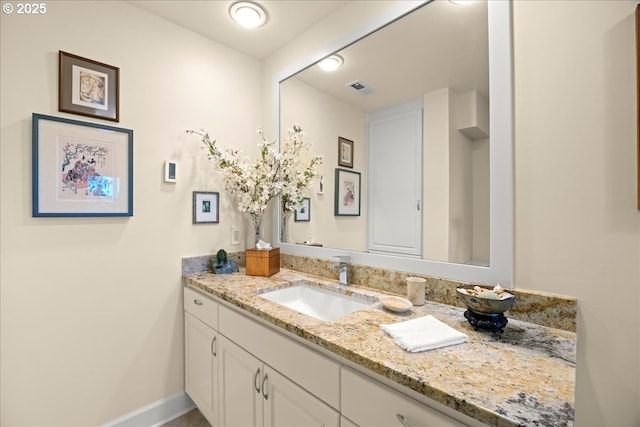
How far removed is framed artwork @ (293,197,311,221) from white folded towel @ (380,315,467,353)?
110 centimetres

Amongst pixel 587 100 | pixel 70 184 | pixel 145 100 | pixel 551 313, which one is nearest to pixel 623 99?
pixel 587 100

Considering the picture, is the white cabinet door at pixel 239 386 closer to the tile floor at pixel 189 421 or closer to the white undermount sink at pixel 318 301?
the white undermount sink at pixel 318 301

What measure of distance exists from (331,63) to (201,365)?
6.65ft

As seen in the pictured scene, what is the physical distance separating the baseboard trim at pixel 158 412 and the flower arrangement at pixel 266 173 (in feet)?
3.84

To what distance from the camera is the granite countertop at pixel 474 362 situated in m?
0.60

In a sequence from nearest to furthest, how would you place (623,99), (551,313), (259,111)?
(623,99) → (551,313) → (259,111)

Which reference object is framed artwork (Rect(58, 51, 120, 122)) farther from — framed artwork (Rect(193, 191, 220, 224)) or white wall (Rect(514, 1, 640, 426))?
white wall (Rect(514, 1, 640, 426))

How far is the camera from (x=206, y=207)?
197cm

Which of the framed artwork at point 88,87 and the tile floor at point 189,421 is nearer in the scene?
the framed artwork at point 88,87

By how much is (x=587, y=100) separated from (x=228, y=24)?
6.43ft

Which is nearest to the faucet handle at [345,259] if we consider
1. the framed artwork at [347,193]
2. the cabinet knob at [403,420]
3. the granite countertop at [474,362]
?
the framed artwork at [347,193]

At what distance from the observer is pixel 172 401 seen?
182cm

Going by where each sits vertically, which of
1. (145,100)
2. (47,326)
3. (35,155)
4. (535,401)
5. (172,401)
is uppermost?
(145,100)

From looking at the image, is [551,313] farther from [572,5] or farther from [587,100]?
[572,5]
